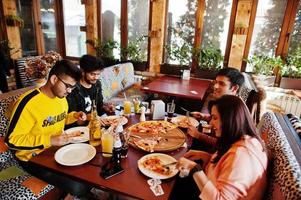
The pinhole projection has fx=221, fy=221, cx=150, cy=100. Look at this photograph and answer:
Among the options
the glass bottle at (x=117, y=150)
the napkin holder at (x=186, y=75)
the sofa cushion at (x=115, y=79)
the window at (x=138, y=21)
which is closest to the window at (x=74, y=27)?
the window at (x=138, y=21)

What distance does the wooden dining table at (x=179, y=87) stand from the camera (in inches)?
115

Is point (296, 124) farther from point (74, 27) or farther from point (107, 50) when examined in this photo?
point (74, 27)

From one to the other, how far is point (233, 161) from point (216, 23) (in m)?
3.32

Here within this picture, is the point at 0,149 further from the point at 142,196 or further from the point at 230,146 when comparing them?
the point at 230,146

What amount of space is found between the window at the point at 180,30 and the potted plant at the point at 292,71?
1.56 meters

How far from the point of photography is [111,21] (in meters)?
4.51

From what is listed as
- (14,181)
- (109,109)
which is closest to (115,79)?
(109,109)

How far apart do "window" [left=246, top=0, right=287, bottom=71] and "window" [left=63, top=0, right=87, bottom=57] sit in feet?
11.0

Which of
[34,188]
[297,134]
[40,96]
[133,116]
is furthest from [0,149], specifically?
[297,134]

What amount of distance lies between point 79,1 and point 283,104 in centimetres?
431

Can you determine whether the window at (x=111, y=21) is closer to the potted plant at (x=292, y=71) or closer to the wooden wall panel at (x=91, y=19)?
the wooden wall panel at (x=91, y=19)

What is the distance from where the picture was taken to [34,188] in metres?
1.44

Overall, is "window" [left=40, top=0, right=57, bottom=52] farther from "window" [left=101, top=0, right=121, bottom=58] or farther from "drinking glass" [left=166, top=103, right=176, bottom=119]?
"drinking glass" [left=166, top=103, right=176, bottom=119]

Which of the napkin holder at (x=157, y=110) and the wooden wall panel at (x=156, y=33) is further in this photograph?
the wooden wall panel at (x=156, y=33)
